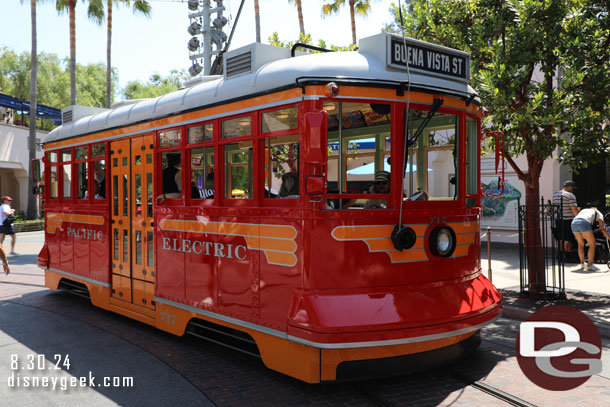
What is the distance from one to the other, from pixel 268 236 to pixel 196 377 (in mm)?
1529

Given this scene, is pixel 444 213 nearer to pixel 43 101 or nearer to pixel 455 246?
pixel 455 246

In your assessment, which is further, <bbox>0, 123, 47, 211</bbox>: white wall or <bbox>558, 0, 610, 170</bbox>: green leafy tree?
<bbox>0, 123, 47, 211</bbox>: white wall

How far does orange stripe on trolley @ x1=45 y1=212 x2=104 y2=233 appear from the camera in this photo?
8172 millimetres

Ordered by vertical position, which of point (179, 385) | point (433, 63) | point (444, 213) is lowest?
point (179, 385)

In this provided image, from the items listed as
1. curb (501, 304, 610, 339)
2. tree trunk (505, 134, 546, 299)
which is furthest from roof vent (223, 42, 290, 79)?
curb (501, 304, 610, 339)

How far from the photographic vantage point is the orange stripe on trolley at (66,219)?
817 cm

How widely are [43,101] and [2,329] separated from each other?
39.1m

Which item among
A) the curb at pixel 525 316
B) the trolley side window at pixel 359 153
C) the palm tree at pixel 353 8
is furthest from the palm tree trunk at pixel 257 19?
the trolley side window at pixel 359 153

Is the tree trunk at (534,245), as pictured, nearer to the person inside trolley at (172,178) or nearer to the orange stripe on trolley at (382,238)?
the orange stripe on trolley at (382,238)

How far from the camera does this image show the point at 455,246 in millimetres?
5270

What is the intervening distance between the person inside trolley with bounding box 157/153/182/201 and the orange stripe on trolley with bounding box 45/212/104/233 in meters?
1.88

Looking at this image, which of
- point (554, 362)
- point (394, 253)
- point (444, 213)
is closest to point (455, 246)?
point (444, 213)

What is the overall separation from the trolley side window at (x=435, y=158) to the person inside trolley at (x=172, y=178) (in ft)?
8.81

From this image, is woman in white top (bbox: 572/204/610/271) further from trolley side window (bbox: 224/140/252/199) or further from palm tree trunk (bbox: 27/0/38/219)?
palm tree trunk (bbox: 27/0/38/219)
